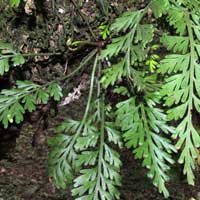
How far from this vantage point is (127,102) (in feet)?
4.82

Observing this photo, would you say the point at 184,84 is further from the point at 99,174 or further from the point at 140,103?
the point at 99,174

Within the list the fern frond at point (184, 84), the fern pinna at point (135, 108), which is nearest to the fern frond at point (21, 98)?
the fern pinna at point (135, 108)

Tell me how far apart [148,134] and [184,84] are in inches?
6.8

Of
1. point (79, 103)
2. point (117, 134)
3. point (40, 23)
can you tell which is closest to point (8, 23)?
point (40, 23)

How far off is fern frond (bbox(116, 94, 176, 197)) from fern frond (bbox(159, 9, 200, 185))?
Answer: 7 centimetres

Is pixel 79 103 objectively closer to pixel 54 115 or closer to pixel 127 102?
pixel 54 115

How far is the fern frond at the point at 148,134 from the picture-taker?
4.46 ft

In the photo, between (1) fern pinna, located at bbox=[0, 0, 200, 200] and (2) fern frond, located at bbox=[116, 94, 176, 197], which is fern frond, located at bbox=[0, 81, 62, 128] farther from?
(2) fern frond, located at bbox=[116, 94, 176, 197]

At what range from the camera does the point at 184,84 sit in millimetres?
1334

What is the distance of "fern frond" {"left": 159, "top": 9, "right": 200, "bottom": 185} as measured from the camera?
4.31 feet

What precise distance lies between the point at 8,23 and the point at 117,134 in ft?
1.82

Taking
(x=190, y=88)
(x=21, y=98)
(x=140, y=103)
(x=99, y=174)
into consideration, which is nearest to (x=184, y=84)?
(x=190, y=88)

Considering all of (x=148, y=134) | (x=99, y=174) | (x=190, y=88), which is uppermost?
(x=190, y=88)

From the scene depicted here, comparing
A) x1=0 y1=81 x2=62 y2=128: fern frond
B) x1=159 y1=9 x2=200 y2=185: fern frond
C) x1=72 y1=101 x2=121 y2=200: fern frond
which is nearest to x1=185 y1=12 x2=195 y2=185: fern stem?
x1=159 y1=9 x2=200 y2=185: fern frond
